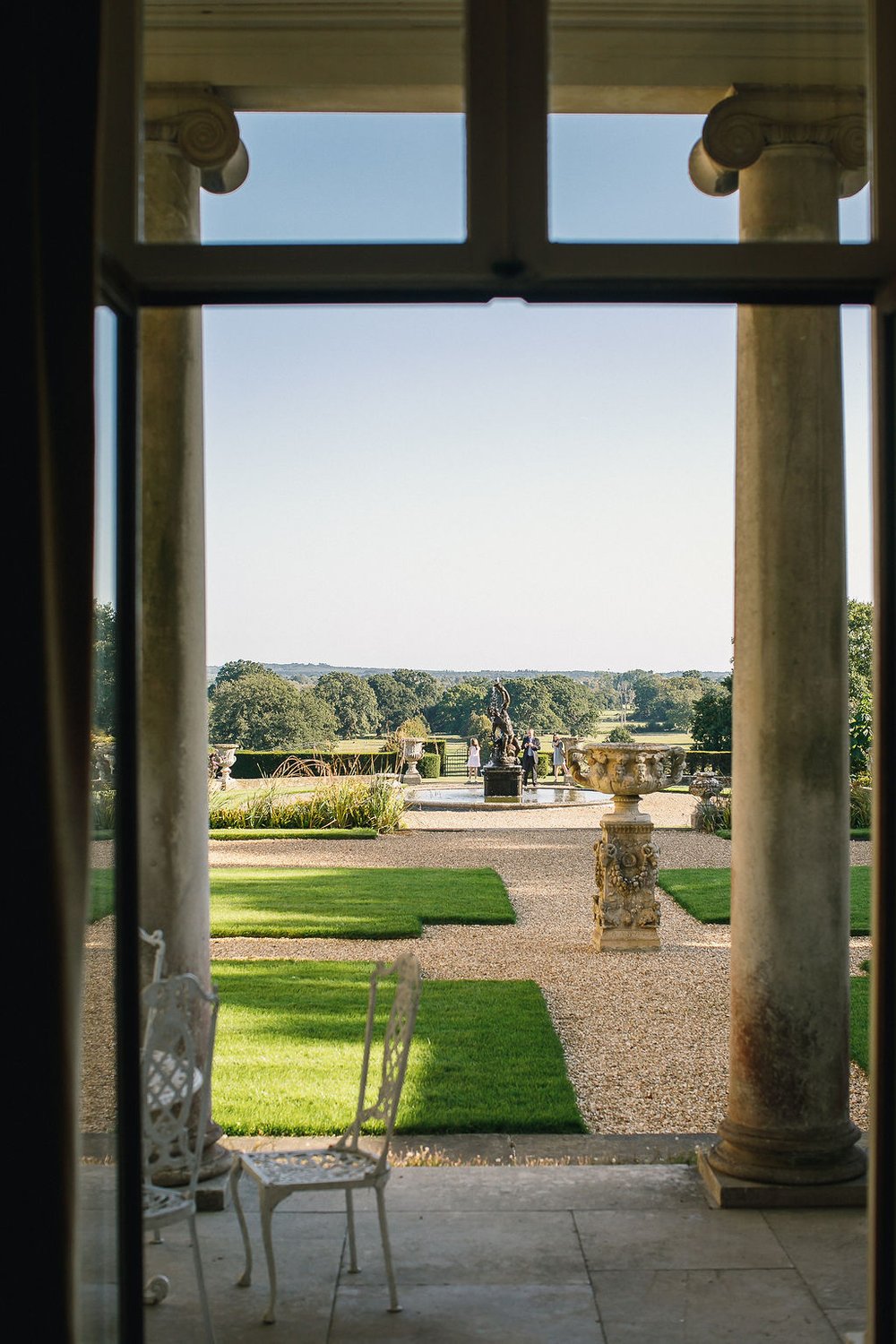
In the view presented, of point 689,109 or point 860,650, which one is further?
point 860,650

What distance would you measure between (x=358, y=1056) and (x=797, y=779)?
3463 mm

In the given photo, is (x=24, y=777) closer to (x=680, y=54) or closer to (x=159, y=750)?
(x=680, y=54)

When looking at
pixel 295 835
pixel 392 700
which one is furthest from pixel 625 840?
pixel 392 700

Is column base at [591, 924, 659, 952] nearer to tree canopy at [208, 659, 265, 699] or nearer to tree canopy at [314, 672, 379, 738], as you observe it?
tree canopy at [208, 659, 265, 699]

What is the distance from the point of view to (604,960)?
29.9 feet

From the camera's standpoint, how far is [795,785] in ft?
13.9

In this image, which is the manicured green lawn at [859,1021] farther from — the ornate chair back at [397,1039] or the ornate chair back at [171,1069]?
the ornate chair back at [171,1069]

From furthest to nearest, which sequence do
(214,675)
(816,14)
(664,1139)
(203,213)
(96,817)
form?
1. (214,675)
2. (664,1139)
3. (203,213)
4. (816,14)
5. (96,817)

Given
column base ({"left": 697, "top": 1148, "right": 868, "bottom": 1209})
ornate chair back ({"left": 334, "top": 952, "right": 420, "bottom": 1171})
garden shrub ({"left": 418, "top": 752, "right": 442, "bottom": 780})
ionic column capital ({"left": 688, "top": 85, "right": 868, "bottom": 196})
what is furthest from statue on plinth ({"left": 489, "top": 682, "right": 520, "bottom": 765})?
ionic column capital ({"left": 688, "top": 85, "right": 868, "bottom": 196})

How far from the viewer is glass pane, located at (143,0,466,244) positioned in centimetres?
231

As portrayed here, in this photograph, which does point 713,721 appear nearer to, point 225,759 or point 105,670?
point 225,759

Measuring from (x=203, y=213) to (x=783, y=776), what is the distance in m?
2.66

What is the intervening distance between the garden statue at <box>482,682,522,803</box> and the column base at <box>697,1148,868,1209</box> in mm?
17067

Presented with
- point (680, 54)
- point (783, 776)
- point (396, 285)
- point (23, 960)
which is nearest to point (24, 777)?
point (23, 960)
